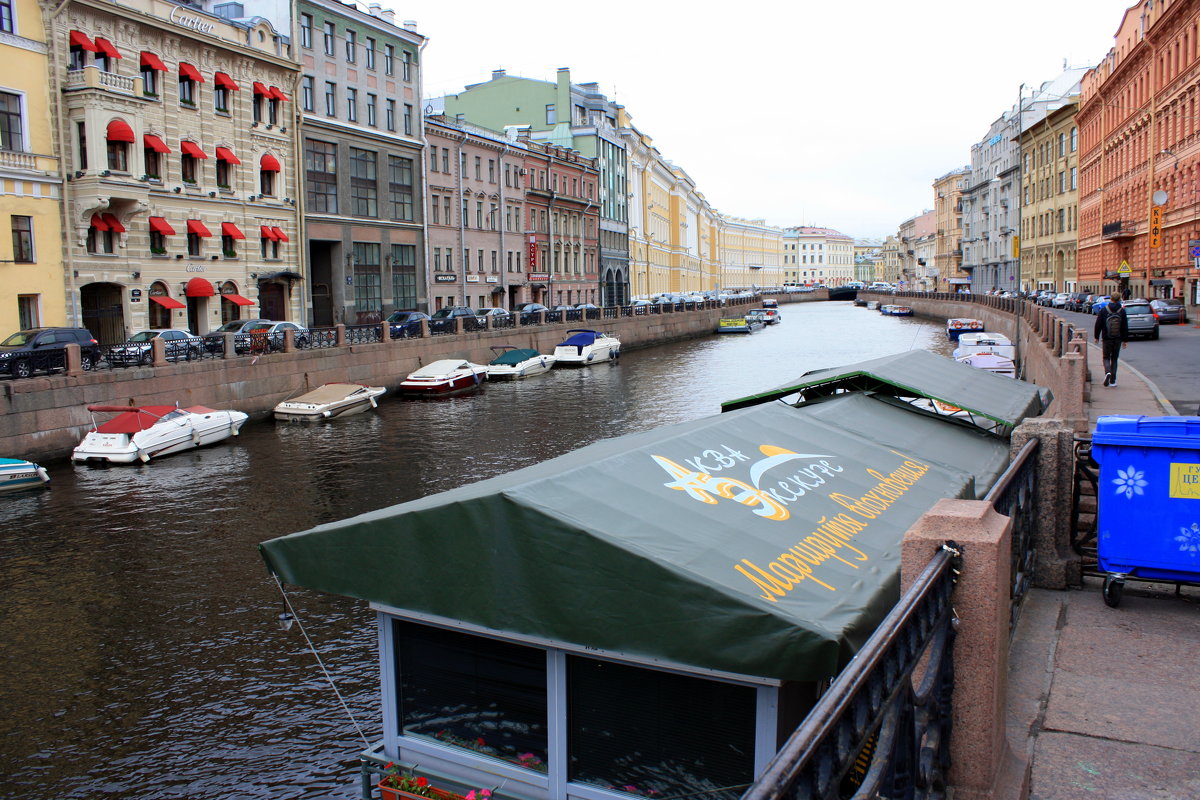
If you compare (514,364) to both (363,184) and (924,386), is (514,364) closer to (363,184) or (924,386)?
(363,184)

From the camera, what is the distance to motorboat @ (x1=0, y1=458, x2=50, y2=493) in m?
20.4

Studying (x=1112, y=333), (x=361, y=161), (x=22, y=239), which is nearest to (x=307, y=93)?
(x=361, y=161)

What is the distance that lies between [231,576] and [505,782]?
1039 cm

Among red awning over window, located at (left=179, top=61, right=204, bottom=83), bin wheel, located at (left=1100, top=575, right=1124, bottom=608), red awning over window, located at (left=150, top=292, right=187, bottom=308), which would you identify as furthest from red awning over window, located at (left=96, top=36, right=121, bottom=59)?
bin wheel, located at (left=1100, top=575, right=1124, bottom=608)

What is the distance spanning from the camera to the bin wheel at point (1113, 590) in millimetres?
6391

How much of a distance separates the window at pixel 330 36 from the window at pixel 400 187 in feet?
20.6

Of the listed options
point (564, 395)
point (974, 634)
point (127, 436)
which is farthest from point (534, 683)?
point (564, 395)

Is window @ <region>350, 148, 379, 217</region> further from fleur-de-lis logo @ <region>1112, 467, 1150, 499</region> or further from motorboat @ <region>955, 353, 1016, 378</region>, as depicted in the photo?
fleur-de-lis logo @ <region>1112, 467, 1150, 499</region>

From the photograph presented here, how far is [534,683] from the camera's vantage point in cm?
545

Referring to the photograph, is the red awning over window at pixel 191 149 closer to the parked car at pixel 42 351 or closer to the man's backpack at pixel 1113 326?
the parked car at pixel 42 351

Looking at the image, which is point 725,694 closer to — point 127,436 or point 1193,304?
point 127,436

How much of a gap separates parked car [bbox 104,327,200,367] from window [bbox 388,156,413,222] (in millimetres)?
22188

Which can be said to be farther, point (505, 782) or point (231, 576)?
point (231, 576)

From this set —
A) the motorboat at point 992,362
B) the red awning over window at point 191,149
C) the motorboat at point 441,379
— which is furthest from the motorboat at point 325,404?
the motorboat at point 992,362
